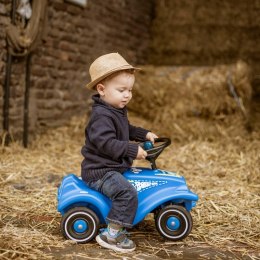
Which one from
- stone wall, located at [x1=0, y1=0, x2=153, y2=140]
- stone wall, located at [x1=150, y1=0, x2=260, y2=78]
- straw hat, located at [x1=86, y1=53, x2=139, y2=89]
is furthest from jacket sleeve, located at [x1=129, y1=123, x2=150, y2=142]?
stone wall, located at [x1=150, y1=0, x2=260, y2=78]

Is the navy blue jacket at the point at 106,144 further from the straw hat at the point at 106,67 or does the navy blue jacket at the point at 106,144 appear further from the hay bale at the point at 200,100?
the hay bale at the point at 200,100

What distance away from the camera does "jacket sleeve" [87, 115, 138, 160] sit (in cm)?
296

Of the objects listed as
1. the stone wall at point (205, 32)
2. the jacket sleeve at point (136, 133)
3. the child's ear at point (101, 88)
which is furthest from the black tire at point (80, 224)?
the stone wall at point (205, 32)

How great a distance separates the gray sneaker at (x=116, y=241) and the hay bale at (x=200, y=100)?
397cm

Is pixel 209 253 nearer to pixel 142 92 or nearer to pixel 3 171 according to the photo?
pixel 3 171

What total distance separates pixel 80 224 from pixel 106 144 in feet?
1.81

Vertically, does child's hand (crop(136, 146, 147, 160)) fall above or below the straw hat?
below

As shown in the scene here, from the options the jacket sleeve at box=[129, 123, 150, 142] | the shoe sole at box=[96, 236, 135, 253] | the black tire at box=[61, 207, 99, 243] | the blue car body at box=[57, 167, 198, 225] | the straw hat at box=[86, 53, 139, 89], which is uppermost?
the straw hat at box=[86, 53, 139, 89]

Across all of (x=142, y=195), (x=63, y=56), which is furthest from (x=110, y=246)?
(x=63, y=56)

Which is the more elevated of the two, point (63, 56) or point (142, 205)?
point (63, 56)

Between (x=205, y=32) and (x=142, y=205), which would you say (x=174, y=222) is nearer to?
(x=142, y=205)

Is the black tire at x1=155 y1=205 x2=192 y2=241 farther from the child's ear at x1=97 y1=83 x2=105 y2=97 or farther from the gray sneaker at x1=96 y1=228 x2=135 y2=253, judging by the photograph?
the child's ear at x1=97 y1=83 x2=105 y2=97

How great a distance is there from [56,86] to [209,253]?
417 cm

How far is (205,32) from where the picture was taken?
29.9 ft
